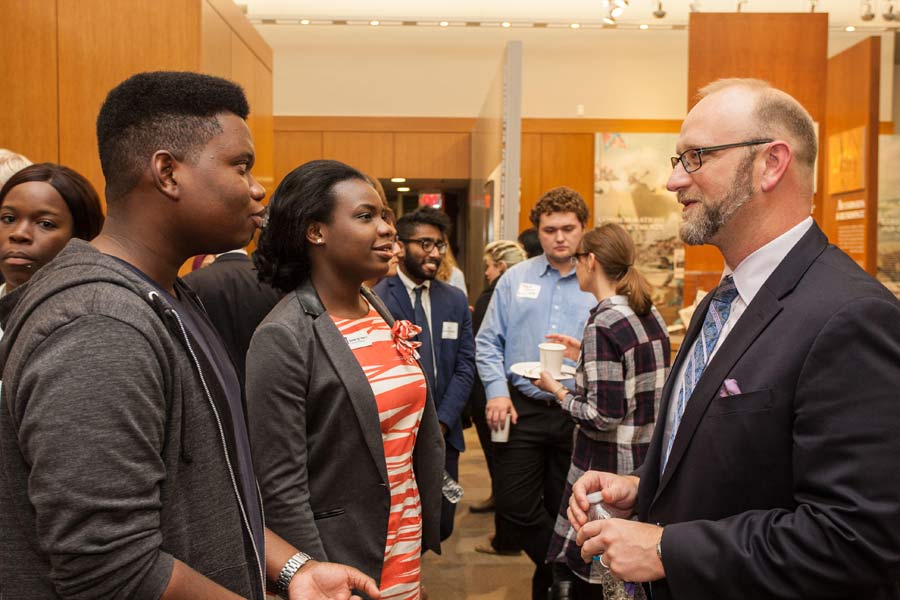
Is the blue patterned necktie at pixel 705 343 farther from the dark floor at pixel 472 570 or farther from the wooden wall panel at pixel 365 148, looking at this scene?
the wooden wall panel at pixel 365 148

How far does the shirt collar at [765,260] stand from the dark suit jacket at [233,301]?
155 cm

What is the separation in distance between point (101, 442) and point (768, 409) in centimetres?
106

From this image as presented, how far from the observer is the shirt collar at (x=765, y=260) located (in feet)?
4.68

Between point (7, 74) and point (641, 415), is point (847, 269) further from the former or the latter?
point (7, 74)

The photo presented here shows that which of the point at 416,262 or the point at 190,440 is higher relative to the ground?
the point at 416,262

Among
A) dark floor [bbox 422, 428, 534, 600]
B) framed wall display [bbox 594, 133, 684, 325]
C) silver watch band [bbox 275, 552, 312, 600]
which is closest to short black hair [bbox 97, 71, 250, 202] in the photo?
silver watch band [bbox 275, 552, 312, 600]

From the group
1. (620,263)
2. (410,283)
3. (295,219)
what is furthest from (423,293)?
(295,219)

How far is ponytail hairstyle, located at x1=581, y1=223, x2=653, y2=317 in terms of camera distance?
108 inches

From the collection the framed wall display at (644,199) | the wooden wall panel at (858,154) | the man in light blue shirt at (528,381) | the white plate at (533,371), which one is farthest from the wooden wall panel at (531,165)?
the white plate at (533,371)

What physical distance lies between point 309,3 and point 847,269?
9.65 meters

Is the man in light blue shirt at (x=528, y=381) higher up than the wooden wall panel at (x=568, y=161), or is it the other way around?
the wooden wall panel at (x=568, y=161)

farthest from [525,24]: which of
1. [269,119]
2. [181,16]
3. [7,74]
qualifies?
[7,74]

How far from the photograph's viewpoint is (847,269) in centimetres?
133

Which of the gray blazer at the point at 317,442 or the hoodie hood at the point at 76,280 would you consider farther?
the gray blazer at the point at 317,442
